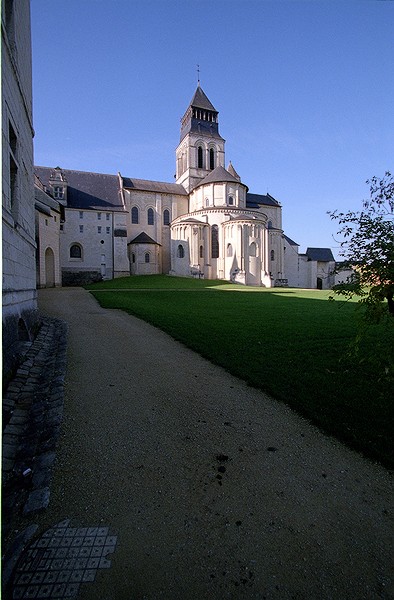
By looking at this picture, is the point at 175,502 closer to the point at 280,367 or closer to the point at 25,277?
the point at 280,367

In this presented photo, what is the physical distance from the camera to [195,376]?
19.5 ft

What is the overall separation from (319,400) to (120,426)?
2.86 meters

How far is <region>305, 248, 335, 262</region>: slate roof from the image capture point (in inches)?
2261

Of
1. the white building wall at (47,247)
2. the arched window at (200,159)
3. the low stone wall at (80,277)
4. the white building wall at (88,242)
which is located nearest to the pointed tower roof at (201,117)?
the arched window at (200,159)

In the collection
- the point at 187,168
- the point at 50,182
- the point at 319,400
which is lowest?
the point at 319,400

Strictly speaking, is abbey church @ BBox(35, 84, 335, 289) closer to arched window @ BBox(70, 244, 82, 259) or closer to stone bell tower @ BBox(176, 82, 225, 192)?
arched window @ BBox(70, 244, 82, 259)

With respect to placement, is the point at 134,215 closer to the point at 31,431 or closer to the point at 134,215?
the point at 134,215

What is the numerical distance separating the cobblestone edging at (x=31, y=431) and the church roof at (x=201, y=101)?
5540 cm

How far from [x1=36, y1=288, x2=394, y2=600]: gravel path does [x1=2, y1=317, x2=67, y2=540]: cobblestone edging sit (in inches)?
5.4

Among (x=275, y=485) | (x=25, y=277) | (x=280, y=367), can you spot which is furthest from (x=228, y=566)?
(x=25, y=277)

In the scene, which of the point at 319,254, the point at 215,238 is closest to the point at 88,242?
the point at 215,238

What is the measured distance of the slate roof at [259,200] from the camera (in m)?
53.2

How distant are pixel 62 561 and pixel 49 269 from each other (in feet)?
97.5

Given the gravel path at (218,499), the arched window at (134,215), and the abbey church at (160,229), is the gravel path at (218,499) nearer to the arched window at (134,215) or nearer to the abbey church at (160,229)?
the abbey church at (160,229)
